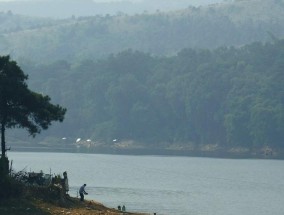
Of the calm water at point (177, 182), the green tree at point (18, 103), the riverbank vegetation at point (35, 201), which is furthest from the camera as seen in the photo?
the calm water at point (177, 182)

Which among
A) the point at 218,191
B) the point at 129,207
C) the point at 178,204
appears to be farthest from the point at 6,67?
the point at 218,191

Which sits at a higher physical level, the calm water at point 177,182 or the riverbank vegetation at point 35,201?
the calm water at point 177,182

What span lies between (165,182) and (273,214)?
3300 centimetres

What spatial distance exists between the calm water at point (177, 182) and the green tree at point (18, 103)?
67.2ft

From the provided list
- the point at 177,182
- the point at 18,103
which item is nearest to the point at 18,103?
the point at 18,103

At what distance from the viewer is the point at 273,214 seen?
275 feet

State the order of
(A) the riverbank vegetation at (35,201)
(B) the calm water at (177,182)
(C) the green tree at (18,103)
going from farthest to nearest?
(B) the calm water at (177,182)
(C) the green tree at (18,103)
(A) the riverbank vegetation at (35,201)

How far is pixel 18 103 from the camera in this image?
58.6 metres

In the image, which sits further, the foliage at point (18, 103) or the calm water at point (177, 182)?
the calm water at point (177, 182)

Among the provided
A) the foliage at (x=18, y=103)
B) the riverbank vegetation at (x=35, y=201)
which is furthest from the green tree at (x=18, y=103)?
the riverbank vegetation at (x=35, y=201)

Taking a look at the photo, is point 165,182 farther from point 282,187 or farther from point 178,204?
point 178,204

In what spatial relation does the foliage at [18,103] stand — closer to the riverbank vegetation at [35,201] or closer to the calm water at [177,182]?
the riverbank vegetation at [35,201]

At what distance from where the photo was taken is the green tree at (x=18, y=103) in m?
58.0

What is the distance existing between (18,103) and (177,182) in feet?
197
